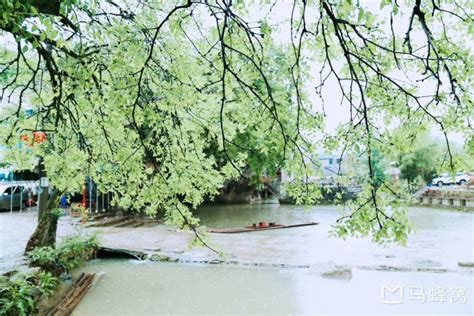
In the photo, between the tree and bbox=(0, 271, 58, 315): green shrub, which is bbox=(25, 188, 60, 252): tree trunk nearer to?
bbox=(0, 271, 58, 315): green shrub

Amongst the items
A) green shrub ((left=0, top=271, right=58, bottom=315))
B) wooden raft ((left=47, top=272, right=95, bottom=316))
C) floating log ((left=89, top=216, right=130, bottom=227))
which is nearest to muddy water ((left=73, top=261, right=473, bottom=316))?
wooden raft ((left=47, top=272, right=95, bottom=316))

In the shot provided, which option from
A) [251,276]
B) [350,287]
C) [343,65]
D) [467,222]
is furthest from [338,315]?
[467,222]

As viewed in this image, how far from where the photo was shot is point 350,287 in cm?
761

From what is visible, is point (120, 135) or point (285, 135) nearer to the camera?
point (285, 135)

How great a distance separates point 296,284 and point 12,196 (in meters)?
14.0

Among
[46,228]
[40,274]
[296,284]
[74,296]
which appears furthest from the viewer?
[46,228]

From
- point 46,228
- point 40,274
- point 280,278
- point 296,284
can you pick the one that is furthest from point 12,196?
point 296,284

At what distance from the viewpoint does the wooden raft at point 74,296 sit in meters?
6.23

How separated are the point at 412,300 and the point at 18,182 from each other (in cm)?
1680

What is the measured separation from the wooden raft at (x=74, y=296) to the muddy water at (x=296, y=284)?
13 cm

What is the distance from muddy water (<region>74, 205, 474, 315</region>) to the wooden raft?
135mm

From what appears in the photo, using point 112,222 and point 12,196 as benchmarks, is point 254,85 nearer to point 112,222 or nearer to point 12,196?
point 112,222

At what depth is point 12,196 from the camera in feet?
58.3

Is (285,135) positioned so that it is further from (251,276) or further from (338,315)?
(251,276)
